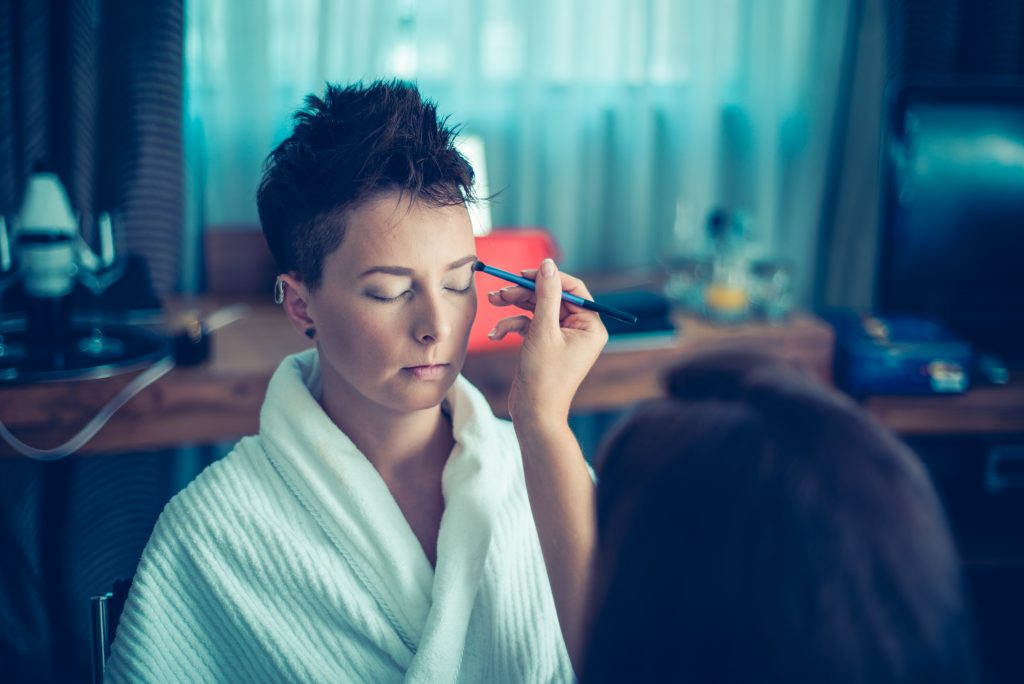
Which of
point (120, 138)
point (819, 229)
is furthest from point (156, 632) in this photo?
point (819, 229)

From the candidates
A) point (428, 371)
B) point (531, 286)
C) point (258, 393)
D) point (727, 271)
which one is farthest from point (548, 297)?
point (727, 271)

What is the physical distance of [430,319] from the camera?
761 millimetres

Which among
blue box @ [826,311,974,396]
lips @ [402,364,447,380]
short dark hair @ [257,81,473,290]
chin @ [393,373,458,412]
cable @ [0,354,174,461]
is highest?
short dark hair @ [257,81,473,290]

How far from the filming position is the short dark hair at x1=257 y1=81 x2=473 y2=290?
2.53 ft

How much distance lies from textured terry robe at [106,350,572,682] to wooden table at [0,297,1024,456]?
2.32ft

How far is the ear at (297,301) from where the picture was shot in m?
0.81

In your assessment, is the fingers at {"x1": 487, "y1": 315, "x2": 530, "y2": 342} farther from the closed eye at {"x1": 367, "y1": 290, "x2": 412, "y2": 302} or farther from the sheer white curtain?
the sheer white curtain

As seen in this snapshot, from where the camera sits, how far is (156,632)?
740 millimetres

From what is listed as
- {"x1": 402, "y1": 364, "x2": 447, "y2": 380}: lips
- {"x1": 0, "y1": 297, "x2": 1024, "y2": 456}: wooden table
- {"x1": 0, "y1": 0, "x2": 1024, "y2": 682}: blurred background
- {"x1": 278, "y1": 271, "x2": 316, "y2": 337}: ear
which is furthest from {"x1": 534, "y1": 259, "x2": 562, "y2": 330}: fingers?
{"x1": 0, "y1": 0, "x2": 1024, "y2": 682}: blurred background

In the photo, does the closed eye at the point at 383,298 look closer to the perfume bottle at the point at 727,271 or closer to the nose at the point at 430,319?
the nose at the point at 430,319

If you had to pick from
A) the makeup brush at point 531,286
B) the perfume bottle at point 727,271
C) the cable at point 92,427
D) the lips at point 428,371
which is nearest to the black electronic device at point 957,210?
the perfume bottle at point 727,271

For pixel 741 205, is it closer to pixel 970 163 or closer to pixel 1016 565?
pixel 970 163

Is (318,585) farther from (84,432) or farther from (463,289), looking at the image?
(84,432)

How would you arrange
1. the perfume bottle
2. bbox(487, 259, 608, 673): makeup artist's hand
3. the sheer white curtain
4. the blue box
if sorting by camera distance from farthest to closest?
1. the sheer white curtain
2. the perfume bottle
3. the blue box
4. bbox(487, 259, 608, 673): makeup artist's hand
